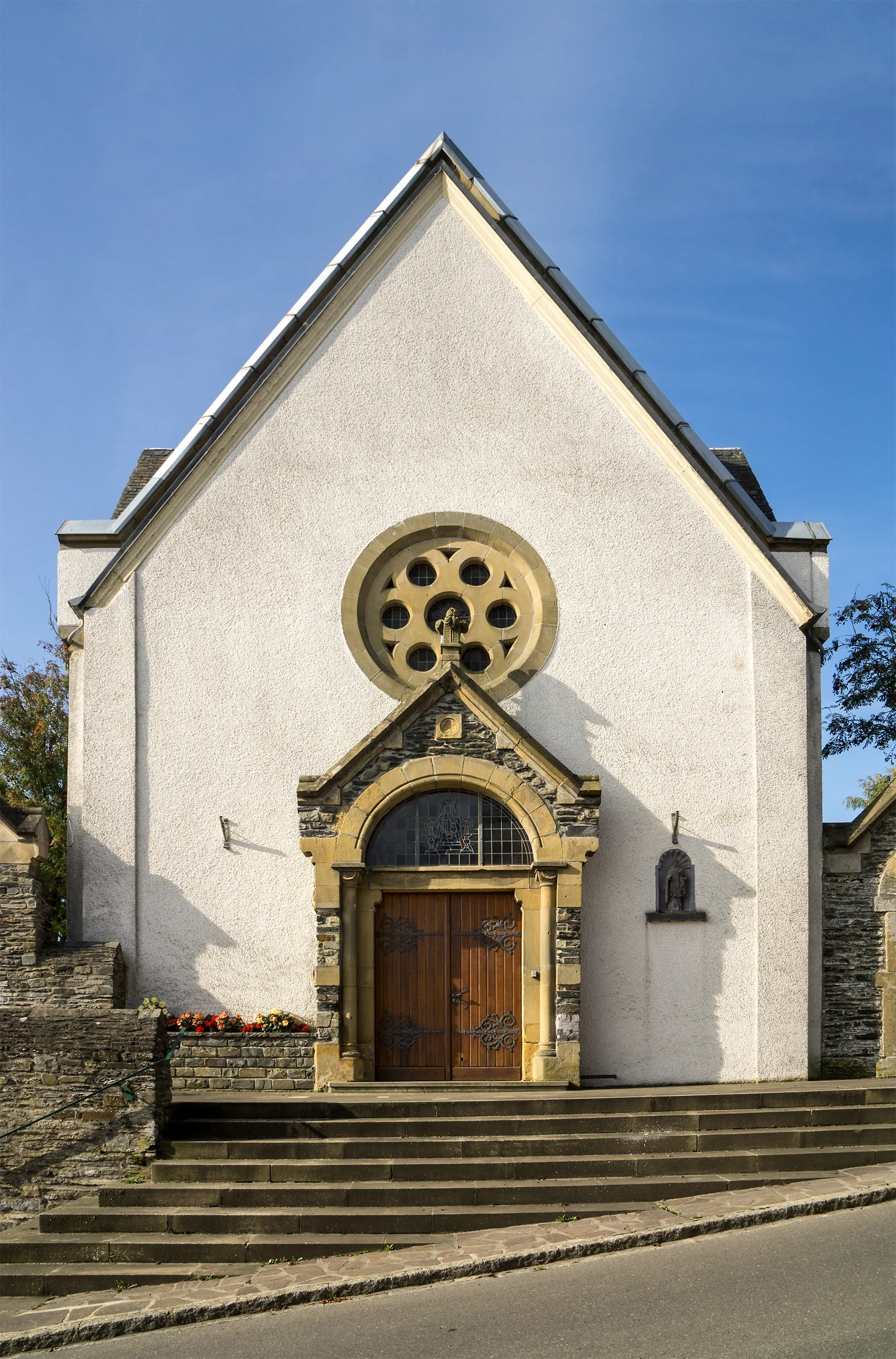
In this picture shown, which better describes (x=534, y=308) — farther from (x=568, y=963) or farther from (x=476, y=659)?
(x=568, y=963)

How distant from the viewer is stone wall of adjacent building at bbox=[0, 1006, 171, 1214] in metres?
10.6

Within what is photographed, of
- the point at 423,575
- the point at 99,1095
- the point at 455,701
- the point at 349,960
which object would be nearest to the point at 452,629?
the point at 455,701

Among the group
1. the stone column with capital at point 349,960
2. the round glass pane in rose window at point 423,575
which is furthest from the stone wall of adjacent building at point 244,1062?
the round glass pane in rose window at point 423,575

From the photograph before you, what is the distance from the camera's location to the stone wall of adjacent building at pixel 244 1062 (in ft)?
40.9

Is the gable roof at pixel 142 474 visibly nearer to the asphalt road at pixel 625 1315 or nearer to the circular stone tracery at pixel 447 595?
the circular stone tracery at pixel 447 595

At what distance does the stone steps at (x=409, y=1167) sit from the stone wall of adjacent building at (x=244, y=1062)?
56 cm

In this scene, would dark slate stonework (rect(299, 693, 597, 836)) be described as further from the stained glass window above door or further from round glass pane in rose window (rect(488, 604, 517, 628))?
round glass pane in rose window (rect(488, 604, 517, 628))

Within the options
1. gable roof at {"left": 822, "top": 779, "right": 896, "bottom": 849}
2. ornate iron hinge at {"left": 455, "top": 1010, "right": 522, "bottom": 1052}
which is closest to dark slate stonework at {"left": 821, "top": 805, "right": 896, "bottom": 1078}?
gable roof at {"left": 822, "top": 779, "right": 896, "bottom": 849}

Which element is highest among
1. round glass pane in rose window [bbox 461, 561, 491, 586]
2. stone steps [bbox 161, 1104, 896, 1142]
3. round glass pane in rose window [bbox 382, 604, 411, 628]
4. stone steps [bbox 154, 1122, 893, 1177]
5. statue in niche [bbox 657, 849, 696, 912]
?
round glass pane in rose window [bbox 461, 561, 491, 586]

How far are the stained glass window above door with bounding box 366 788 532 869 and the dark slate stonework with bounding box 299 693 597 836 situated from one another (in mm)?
472

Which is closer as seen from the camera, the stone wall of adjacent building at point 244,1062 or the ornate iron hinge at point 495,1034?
the stone wall of adjacent building at point 244,1062

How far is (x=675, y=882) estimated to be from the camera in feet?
43.4

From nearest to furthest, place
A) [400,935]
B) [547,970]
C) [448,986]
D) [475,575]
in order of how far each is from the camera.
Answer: [547,970] < [448,986] < [400,935] < [475,575]

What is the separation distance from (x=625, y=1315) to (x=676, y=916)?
5.66m
